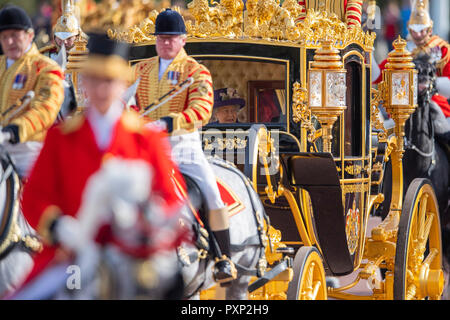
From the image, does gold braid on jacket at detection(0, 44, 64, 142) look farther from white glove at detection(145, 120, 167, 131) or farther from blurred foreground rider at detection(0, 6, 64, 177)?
white glove at detection(145, 120, 167, 131)

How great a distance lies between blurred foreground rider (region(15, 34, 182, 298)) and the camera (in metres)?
2.61

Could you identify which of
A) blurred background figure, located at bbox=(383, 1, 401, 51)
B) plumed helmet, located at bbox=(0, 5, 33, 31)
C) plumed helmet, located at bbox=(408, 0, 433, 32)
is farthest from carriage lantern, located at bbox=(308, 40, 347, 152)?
blurred background figure, located at bbox=(383, 1, 401, 51)

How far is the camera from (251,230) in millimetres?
3973

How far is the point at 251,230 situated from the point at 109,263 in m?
1.45

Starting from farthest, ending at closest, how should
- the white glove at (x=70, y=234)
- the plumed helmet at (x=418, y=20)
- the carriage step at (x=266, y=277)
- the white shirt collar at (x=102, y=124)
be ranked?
the plumed helmet at (x=418, y=20) < the carriage step at (x=266, y=277) < the white shirt collar at (x=102, y=124) < the white glove at (x=70, y=234)

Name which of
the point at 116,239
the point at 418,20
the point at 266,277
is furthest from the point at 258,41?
the point at 418,20

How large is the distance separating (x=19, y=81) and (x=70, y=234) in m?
0.83

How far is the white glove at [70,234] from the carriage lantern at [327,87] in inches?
98.5

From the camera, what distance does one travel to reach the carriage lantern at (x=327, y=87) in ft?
15.8

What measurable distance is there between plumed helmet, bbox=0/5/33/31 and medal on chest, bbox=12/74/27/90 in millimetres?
169

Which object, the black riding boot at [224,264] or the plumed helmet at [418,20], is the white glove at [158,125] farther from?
the plumed helmet at [418,20]

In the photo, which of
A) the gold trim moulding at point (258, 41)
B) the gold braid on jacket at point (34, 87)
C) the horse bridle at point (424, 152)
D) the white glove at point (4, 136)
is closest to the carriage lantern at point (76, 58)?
the gold trim moulding at point (258, 41)
